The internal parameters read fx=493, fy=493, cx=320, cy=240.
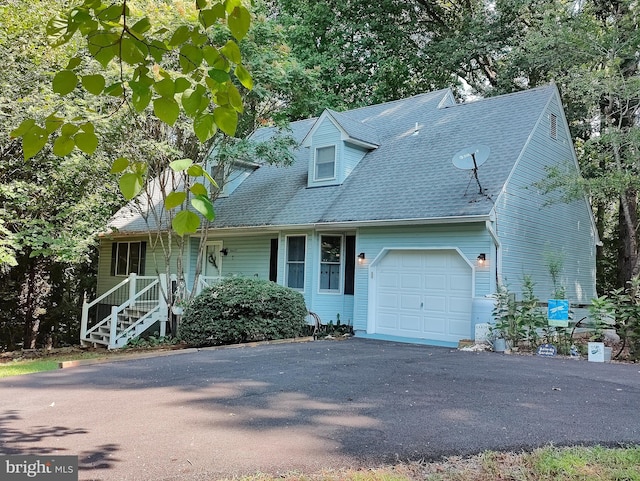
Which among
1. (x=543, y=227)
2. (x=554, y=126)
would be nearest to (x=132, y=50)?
(x=543, y=227)

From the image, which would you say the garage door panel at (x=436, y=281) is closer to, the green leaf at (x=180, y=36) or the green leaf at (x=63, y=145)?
the green leaf at (x=180, y=36)

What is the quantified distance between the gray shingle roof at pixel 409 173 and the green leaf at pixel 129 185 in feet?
30.5

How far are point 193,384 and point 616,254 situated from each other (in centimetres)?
1831

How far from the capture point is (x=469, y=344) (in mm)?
10398

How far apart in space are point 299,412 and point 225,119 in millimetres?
3814

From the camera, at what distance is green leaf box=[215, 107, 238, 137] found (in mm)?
2090

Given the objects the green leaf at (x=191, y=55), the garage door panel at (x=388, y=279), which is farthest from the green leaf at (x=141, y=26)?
the garage door panel at (x=388, y=279)

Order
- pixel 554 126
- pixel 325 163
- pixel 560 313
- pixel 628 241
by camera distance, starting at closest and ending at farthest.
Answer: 1. pixel 560 313
2. pixel 554 126
3. pixel 325 163
4. pixel 628 241

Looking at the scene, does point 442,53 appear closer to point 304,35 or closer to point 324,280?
point 304,35

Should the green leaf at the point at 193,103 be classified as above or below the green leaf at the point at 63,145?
above

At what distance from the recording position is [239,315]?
446 inches

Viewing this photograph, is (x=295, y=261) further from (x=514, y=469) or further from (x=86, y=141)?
(x=86, y=141)

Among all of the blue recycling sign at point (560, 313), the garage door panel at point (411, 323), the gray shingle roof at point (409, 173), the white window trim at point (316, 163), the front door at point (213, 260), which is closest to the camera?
the blue recycling sign at point (560, 313)

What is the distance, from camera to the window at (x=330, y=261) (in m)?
13.7
